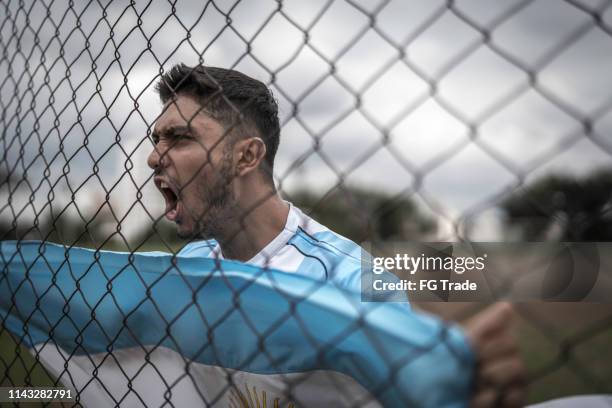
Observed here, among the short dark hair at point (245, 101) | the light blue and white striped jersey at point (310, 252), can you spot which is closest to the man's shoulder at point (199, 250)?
the light blue and white striped jersey at point (310, 252)

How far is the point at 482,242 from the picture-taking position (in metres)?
1.19

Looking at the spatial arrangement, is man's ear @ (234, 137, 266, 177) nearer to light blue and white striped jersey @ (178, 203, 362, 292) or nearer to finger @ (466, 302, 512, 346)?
light blue and white striped jersey @ (178, 203, 362, 292)

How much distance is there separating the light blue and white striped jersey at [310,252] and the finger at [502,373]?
0.87 meters

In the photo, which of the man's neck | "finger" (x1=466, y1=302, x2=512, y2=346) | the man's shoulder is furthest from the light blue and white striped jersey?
"finger" (x1=466, y1=302, x2=512, y2=346)

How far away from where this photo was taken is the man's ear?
1933 millimetres

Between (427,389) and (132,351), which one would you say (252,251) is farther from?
(427,389)

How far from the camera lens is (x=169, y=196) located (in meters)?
2.10

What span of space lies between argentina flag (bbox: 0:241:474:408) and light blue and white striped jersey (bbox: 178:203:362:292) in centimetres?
34

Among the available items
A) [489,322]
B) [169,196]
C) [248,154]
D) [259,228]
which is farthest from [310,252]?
[489,322]

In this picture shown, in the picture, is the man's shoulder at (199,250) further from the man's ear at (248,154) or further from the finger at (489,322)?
the finger at (489,322)

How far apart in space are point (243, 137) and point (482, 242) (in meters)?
1.09

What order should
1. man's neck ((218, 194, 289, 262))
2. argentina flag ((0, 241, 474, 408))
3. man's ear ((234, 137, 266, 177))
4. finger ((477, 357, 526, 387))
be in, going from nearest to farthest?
1. finger ((477, 357, 526, 387))
2. argentina flag ((0, 241, 474, 408))
3. man's ear ((234, 137, 266, 177))
4. man's neck ((218, 194, 289, 262))

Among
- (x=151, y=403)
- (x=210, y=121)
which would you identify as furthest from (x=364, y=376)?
(x=210, y=121)

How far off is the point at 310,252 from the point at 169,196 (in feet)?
2.09
